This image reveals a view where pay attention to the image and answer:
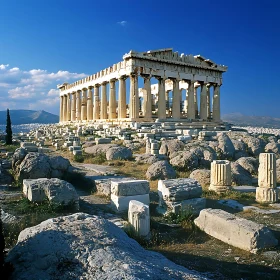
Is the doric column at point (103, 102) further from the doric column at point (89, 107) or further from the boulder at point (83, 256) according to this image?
the boulder at point (83, 256)

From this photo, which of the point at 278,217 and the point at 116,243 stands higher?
the point at 116,243

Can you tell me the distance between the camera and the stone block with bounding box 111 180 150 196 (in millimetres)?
8121

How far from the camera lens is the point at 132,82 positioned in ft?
97.3

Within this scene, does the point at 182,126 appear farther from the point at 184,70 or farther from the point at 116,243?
the point at 116,243

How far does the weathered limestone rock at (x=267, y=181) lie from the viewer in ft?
31.2

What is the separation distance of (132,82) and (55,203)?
77.0 ft

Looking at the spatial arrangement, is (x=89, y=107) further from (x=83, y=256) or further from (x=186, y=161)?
(x=83, y=256)

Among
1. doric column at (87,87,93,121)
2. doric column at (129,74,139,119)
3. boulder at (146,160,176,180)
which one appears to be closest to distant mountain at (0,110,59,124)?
doric column at (87,87,93,121)

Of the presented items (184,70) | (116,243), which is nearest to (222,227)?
(116,243)

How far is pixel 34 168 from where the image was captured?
985 centimetres

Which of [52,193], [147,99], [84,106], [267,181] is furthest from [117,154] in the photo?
[84,106]

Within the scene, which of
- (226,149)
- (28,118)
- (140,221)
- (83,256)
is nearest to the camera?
(83,256)

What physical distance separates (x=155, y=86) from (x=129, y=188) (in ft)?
117

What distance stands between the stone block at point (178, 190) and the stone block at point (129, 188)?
0.49 meters
